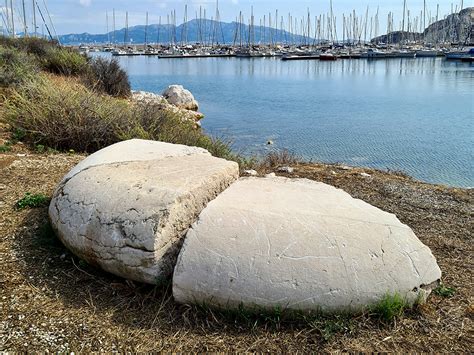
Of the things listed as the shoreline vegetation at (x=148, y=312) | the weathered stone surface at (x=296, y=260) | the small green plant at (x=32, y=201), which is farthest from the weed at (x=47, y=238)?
the weathered stone surface at (x=296, y=260)

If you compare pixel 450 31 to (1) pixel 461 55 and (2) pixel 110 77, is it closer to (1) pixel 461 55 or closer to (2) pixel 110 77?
(1) pixel 461 55

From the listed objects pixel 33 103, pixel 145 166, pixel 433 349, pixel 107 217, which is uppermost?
pixel 33 103

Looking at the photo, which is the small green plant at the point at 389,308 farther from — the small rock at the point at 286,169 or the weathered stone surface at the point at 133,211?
the small rock at the point at 286,169

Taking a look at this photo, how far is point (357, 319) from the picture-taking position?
3.64 m

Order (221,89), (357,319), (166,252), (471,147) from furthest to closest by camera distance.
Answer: (221,89), (471,147), (166,252), (357,319)

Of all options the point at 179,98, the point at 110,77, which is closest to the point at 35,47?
the point at 110,77

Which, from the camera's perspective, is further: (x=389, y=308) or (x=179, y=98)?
(x=179, y=98)

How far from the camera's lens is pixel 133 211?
3982 mm

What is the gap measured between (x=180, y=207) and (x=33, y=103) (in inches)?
266

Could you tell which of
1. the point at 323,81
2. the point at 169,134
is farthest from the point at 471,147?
the point at 323,81

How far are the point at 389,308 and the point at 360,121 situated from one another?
20.6 m

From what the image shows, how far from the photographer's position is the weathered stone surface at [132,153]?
5059mm

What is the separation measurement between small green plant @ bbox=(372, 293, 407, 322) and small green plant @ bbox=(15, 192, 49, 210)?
3888 millimetres

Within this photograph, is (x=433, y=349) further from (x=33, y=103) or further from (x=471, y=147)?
(x=471, y=147)
